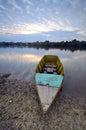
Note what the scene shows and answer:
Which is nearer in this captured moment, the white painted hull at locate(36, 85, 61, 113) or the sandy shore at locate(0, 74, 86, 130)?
the sandy shore at locate(0, 74, 86, 130)

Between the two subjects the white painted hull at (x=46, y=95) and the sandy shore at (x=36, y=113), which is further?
the white painted hull at (x=46, y=95)

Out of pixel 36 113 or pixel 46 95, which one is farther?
pixel 46 95

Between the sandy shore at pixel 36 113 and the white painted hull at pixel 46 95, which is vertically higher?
the white painted hull at pixel 46 95

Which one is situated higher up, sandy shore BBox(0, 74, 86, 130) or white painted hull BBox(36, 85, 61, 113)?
white painted hull BBox(36, 85, 61, 113)

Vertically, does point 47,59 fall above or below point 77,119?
above

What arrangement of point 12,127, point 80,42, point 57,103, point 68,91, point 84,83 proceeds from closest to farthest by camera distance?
1. point 12,127
2. point 57,103
3. point 68,91
4. point 84,83
5. point 80,42

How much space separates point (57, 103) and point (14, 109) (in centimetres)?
290

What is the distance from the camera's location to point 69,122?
689 centimetres

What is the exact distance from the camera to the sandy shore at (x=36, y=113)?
258 inches

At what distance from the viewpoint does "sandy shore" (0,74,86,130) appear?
21.5ft

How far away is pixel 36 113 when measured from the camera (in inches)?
299

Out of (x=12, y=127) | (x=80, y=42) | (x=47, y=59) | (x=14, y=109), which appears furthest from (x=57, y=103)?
(x=80, y=42)

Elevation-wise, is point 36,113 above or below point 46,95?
below

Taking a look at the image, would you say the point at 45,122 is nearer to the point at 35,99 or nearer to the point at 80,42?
the point at 35,99
